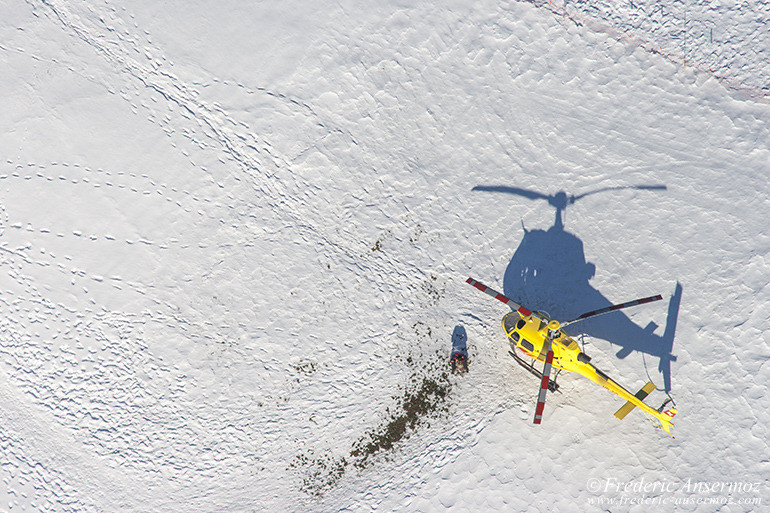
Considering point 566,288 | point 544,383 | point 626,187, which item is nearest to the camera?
point 544,383

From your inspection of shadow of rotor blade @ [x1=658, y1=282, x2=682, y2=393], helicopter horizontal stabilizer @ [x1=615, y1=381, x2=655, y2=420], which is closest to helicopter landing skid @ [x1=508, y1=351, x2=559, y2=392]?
helicopter horizontal stabilizer @ [x1=615, y1=381, x2=655, y2=420]

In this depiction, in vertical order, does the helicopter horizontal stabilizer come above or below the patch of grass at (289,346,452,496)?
above

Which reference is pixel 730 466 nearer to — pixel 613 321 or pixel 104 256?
pixel 613 321

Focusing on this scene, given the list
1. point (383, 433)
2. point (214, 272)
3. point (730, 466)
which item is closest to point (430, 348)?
point (383, 433)

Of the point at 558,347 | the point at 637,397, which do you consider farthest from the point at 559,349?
the point at 637,397

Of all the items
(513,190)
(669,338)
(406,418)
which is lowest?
(406,418)

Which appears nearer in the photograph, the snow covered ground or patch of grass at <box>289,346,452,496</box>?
the snow covered ground

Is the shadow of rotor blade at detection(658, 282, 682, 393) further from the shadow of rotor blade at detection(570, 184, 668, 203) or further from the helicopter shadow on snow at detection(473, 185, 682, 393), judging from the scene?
the shadow of rotor blade at detection(570, 184, 668, 203)

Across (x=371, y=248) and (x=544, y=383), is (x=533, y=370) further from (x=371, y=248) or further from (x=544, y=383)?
(x=371, y=248)
